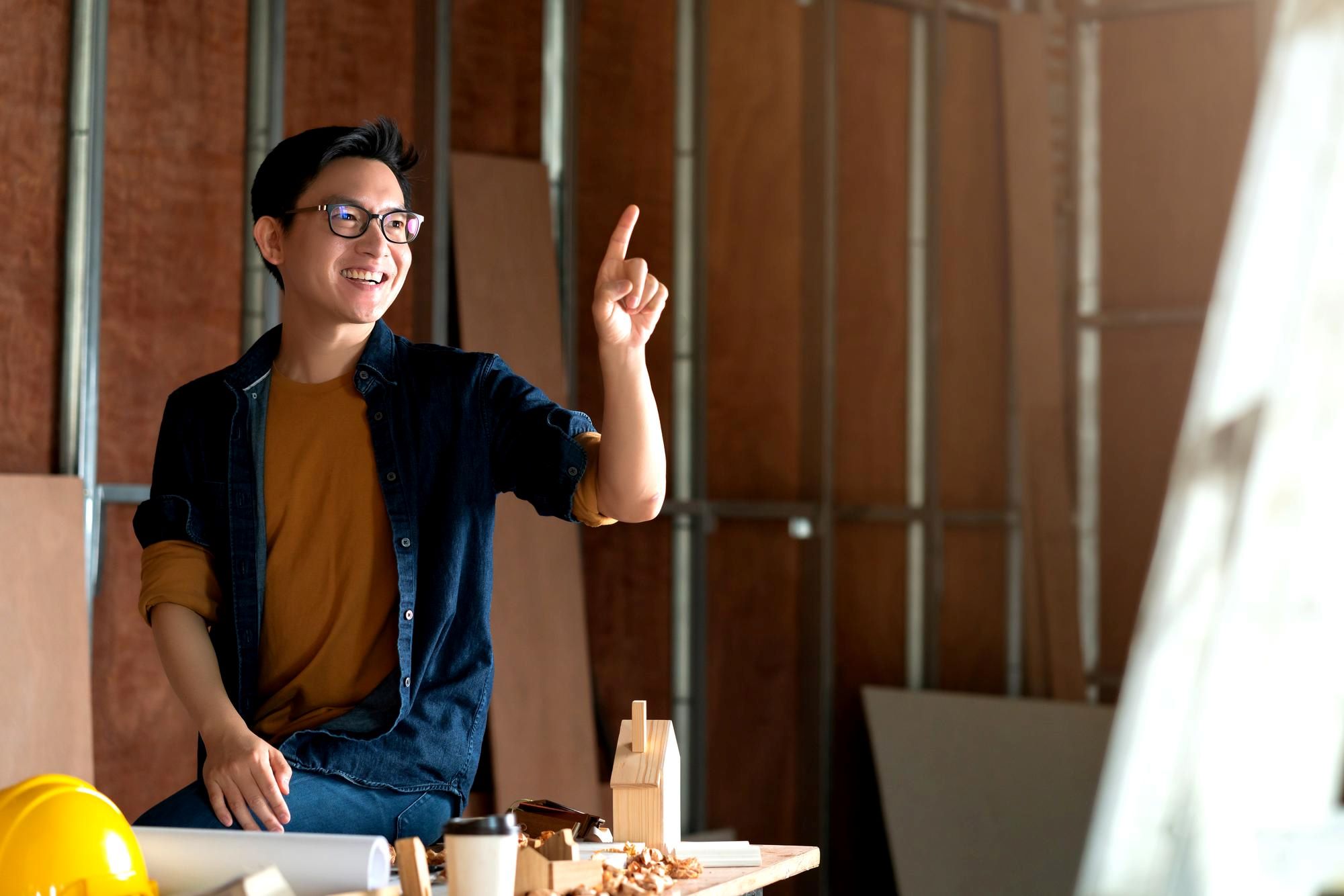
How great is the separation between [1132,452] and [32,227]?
381cm

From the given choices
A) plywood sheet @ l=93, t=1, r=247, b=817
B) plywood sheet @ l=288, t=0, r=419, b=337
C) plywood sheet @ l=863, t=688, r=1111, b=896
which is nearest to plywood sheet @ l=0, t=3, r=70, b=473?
plywood sheet @ l=93, t=1, r=247, b=817

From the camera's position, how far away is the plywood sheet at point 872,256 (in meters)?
5.19

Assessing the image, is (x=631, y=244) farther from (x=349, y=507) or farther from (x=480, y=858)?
(x=480, y=858)

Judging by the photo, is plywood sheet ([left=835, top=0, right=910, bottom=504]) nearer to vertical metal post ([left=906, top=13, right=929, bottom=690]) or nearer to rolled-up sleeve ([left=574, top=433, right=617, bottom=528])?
vertical metal post ([left=906, top=13, right=929, bottom=690])

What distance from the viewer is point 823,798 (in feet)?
16.4

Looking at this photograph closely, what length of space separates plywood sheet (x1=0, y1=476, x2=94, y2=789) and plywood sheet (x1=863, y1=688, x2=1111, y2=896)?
2674 millimetres

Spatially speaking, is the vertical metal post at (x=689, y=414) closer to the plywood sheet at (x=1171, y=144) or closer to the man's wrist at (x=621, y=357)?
the plywood sheet at (x=1171, y=144)

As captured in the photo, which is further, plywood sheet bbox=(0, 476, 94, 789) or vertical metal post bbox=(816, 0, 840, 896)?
vertical metal post bbox=(816, 0, 840, 896)

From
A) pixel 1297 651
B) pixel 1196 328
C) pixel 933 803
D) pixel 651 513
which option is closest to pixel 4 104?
pixel 651 513

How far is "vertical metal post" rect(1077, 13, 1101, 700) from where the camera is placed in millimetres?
5484

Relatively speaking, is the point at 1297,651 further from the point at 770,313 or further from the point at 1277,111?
the point at 770,313

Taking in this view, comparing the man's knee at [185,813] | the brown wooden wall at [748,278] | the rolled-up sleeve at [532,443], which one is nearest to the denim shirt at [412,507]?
the rolled-up sleeve at [532,443]

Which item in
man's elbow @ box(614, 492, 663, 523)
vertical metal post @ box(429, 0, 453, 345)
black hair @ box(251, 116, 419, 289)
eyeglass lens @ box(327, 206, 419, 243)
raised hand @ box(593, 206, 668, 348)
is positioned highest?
vertical metal post @ box(429, 0, 453, 345)

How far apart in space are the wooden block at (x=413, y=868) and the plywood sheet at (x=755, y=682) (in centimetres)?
329
